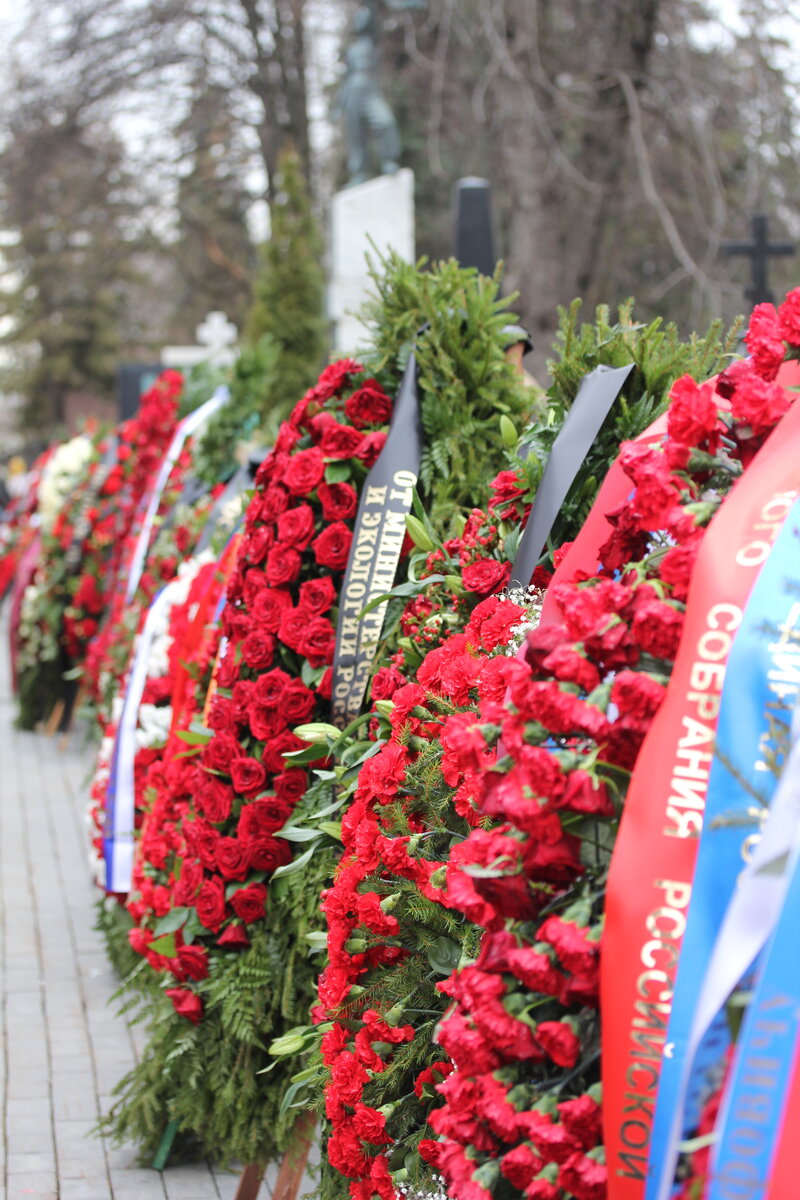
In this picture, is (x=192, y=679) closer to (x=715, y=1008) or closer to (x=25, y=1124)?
(x=25, y=1124)

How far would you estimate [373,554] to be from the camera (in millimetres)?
2969

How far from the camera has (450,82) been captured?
1163 cm

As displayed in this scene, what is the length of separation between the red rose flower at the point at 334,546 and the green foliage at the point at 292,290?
376 inches

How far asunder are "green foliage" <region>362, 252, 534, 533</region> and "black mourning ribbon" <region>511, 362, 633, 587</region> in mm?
620

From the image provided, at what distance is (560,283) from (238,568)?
5.96m

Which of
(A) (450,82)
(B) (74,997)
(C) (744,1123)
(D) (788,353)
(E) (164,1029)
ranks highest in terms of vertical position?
(A) (450,82)

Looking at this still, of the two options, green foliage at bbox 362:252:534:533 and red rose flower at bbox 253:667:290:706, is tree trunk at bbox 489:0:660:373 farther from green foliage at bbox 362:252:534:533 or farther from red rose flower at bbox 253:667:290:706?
red rose flower at bbox 253:667:290:706

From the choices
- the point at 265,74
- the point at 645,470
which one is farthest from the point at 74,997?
the point at 265,74

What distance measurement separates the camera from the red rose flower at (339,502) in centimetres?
310

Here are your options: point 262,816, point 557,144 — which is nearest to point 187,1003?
point 262,816

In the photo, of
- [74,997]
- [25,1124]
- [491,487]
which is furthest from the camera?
[74,997]

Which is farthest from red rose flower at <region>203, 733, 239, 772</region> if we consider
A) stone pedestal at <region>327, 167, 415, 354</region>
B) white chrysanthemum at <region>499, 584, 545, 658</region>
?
stone pedestal at <region>327, 167, 415, 354</region>

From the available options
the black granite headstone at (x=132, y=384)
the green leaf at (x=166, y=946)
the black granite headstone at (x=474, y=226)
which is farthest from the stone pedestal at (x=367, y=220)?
the green leaf at (x=166, y=946)

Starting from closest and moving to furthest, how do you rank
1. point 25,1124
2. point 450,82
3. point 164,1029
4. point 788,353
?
1. point 788,353
2. point 164,1029
3. point 25,1124
4. point 450,82
